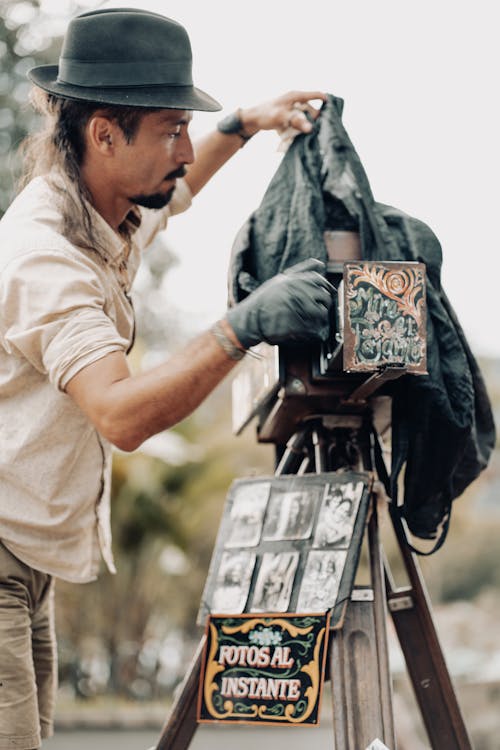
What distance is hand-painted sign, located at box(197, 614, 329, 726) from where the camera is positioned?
2295 mm

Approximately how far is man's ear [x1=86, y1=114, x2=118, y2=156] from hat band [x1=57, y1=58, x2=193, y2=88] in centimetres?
8

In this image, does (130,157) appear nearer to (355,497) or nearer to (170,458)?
(355,497)

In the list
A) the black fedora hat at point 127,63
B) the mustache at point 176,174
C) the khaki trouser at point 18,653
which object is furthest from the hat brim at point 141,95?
the khaki trouser at point 18,653

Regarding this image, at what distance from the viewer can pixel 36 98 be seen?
260 cm

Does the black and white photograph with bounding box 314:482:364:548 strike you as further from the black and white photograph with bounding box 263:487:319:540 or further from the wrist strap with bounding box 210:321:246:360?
the wrist strap with bounding box 210:321:246:360


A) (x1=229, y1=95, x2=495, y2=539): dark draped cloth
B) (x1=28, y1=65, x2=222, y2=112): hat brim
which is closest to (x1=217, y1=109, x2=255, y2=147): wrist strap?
(x1=229, y1=95, x2=495, y2=539): dark draped cloth

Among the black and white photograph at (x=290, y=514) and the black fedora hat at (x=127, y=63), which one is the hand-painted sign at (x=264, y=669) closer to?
the black and white photograph at (x=290, y=514)

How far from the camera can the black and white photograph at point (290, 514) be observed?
2457 millimetres

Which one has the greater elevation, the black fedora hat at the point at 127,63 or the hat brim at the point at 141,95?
the black fedora hat at the point at 127,63

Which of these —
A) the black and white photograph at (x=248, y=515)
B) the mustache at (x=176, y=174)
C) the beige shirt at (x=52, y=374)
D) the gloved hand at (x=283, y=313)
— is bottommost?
the black and white photograph at (x=248, y=515)

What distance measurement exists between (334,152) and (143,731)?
22.0 ft

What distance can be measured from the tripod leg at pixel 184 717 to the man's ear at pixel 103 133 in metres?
1.24

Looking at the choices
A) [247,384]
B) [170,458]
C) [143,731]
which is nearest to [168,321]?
[170,458]

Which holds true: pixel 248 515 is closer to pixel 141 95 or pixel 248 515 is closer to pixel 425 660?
pixel 425 660
